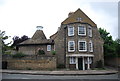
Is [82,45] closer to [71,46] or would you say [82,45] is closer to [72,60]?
[71,46]

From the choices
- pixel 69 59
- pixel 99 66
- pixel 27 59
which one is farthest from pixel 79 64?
pixel 27 59

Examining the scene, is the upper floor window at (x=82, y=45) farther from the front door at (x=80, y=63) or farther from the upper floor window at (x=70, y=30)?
the upper floor window at (x=70, y=30)

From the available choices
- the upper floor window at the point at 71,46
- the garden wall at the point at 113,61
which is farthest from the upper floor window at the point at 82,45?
the garden wall at the point at 113,61

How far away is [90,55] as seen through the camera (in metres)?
27.9

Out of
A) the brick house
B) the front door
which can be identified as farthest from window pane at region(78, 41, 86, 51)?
the front door

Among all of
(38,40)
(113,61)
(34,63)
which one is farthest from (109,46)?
(34,63)

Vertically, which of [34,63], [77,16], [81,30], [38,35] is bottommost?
[34,63]

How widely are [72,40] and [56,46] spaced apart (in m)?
3.78

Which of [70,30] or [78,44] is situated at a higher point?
[70,30]

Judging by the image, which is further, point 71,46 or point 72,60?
point 71,46

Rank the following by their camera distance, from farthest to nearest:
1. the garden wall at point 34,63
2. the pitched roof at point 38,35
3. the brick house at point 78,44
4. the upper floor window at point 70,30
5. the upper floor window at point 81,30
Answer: the pitched roof at point 38,35
the upper floor window at point 70,30
the upper floor window at point 81,30
the brick house at point 78,44
the garden wall at point 34,63

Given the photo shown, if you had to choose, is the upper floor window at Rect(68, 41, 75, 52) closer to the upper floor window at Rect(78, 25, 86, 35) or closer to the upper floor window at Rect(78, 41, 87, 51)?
the upper floor window at Rect(78, 41, 87, 51)

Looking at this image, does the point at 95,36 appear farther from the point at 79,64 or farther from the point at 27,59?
the point at 27,59

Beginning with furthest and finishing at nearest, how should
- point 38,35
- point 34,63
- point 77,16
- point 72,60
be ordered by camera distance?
1. point 38,35
2. point 77,16
3. point 72,60
4. point 34,63
